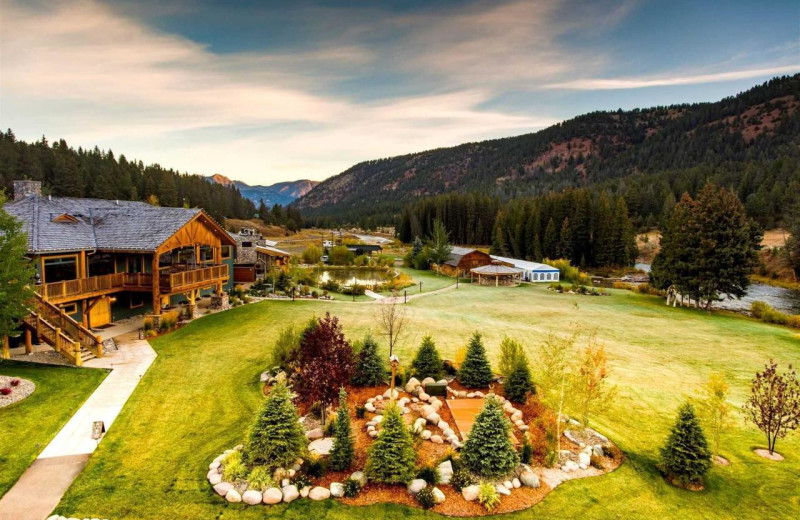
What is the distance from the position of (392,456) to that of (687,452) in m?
7.23

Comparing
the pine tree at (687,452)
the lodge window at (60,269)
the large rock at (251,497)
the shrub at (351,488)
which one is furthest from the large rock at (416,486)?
the lodge window at (60,269)

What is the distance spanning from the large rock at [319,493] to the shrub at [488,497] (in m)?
3.45

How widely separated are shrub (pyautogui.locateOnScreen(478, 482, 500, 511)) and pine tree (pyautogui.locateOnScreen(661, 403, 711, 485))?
15.4 ft

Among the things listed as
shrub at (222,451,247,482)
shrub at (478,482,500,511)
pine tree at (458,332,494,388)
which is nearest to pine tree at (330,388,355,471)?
shrub at (222,451,247,482)

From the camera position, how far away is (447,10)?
1155 inches

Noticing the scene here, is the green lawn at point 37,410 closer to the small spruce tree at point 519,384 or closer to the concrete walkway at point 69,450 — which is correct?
the concrete walkway at point 69,450

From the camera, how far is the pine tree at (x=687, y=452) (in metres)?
10.0

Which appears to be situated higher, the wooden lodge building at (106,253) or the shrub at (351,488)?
the wooden lodge building at (106,253)

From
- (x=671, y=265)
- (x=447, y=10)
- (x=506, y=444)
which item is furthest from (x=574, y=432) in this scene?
(x=671, y=265)

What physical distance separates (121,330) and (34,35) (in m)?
16.4

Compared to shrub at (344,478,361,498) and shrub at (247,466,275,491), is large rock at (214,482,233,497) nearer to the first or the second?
shrub at (247,466,275,491)

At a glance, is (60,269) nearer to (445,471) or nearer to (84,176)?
(445,471)

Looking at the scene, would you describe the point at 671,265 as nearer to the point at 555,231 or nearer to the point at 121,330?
the point at 555,231

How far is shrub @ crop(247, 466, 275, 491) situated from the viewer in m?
9.48
